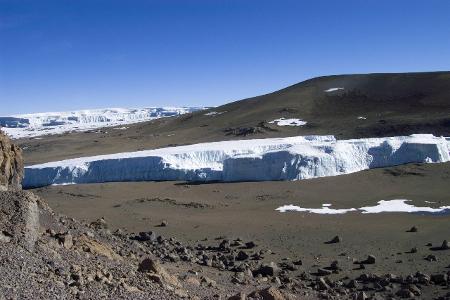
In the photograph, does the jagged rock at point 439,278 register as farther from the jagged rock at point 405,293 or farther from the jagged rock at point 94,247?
the jagged rock at point 94,247

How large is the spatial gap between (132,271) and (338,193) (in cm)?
2157

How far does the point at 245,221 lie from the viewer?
27.7m

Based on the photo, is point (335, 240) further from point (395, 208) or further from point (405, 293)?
point (395, 208)

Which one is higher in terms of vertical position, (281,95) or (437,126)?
(281,95)

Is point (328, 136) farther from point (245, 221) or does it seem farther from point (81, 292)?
point (81, 292)

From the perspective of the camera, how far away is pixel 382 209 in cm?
2878

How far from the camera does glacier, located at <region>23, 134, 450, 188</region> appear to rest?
3797 cm

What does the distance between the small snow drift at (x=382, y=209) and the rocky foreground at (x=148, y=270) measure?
6277mm

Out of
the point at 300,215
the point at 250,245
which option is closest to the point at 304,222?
the point at 300,215

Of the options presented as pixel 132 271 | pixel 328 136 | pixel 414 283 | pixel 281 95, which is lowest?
pixel 414 283

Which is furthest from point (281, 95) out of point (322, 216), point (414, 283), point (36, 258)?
point (36, 258)

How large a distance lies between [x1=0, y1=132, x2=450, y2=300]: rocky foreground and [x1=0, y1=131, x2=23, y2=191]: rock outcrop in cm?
9

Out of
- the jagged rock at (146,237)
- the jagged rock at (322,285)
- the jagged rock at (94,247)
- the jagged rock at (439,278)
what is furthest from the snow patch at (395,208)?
the jagged rock at (94,247)

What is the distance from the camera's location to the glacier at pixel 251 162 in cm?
3797
